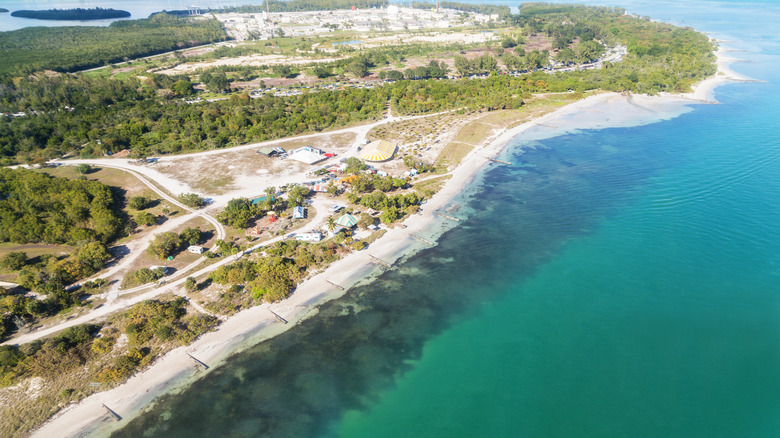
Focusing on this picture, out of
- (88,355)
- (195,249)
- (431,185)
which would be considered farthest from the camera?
(431,185)

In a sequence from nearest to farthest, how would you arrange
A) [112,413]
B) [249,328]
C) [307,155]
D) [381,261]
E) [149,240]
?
[112,413] < [249,328] < [381,261] < [149,240] < [307,155]

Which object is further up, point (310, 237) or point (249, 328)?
point (310, 237)

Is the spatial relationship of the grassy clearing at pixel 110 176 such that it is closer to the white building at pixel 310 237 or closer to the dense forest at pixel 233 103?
the dense forest at pixel 233 103

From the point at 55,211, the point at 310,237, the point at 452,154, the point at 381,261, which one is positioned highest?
the point at 452,154

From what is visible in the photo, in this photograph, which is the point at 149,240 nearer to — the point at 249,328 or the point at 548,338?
the point at 249,328

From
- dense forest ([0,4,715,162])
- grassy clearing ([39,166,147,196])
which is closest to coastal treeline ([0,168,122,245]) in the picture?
grassy clearing ([39,166,147,196])

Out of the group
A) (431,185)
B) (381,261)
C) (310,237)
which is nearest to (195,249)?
(310,237)

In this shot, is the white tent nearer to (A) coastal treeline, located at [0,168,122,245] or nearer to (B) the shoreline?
(B) the shoreline

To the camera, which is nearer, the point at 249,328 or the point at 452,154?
the point at 249,328

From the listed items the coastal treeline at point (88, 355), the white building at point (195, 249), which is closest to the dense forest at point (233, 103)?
the white building at point (195, 249)
